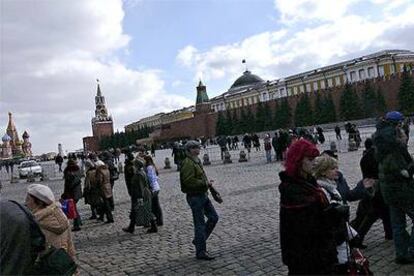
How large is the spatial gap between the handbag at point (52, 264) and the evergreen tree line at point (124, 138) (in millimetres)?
116305

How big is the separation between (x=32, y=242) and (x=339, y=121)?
222ft

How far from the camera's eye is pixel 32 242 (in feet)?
11.4

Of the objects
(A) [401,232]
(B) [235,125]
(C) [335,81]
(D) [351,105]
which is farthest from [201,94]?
(A) [401,232]

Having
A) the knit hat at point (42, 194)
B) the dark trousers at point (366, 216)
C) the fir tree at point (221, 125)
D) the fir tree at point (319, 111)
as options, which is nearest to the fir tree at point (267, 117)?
the fir tree at point (221, 125)

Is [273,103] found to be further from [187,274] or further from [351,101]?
[187,274]

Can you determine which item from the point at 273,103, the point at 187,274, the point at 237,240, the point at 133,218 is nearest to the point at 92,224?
the point at 133,218

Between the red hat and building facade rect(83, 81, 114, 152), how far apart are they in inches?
5435

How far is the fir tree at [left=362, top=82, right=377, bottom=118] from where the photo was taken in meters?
65.8

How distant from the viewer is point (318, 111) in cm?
7206

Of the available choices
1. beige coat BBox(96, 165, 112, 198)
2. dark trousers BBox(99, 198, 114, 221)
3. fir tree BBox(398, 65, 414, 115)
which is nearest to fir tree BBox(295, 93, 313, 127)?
fir tree BBox(398, 65, 414, 115)

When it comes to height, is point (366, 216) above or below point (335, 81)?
below

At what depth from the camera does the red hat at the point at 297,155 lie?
3.52 metres

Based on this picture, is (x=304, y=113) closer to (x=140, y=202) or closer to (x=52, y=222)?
(x=140, y=202)

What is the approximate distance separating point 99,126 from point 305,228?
142805mm
